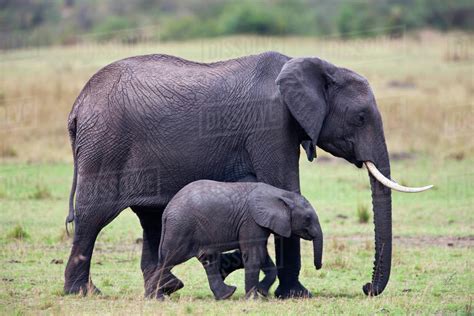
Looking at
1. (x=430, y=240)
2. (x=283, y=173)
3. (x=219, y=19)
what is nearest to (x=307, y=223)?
(x=283, y=173)

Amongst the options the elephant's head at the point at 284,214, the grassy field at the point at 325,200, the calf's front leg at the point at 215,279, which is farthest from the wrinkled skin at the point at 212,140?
the grassy field at the point at 325,200

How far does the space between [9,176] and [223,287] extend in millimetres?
9931

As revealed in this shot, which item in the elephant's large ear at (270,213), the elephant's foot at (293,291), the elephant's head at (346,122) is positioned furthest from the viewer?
the elephant's foot at (293,291)

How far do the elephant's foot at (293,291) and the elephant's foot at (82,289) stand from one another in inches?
66.8

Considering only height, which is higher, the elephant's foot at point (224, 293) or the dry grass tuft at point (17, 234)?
the elephant's foot at point (224, 293)

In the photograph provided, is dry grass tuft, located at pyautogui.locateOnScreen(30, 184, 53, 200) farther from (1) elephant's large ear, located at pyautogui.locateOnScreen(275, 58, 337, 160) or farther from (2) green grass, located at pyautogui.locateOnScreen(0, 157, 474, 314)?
(1) elephant's large ear, located at pyautogui.locateOnScreen(275, 58, 337, 160)

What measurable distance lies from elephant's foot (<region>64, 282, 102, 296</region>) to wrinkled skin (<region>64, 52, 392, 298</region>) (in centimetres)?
1

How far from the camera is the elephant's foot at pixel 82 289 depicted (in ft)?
37.4

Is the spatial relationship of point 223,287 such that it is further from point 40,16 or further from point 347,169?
point 40,16

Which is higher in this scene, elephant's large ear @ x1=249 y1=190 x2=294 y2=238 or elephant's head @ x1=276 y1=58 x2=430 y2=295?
elephant's head @ x1=276 y1=58 x2=430 y2=295

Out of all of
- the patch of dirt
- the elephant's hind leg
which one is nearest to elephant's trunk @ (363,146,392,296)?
the elephant's hind leg

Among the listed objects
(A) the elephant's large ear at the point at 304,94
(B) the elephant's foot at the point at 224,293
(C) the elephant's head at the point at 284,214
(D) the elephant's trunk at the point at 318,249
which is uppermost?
(A) the elephant's large ear at the point at 304,94

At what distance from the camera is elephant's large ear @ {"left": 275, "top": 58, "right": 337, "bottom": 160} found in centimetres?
1124

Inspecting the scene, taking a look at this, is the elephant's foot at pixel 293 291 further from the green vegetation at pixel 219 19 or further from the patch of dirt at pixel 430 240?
the green vegetation at pixel 219 19
